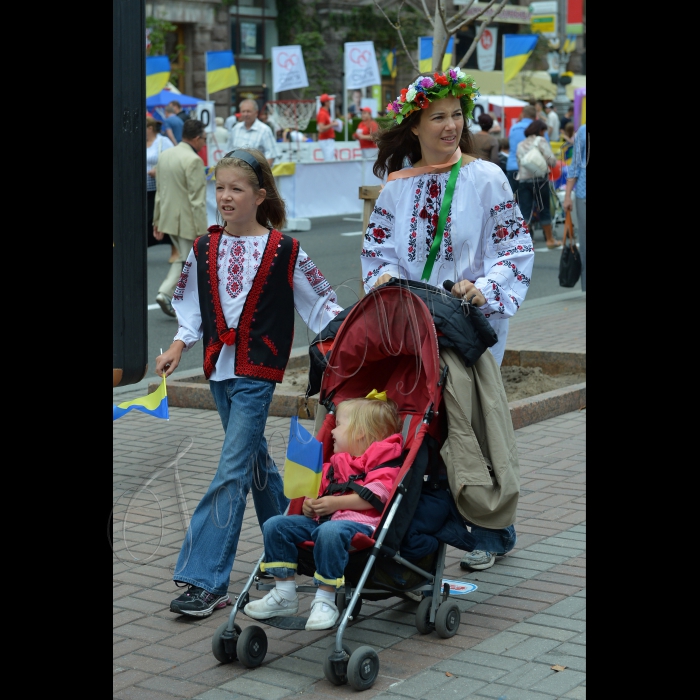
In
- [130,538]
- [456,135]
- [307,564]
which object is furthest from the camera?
[130,538]

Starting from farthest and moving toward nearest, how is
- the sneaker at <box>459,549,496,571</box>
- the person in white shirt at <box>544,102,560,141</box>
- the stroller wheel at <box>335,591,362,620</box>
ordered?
the person in white shirt at <box>544,102,560,141</box>
the sneaker at <box>459,549,496,571</box>
the stroller wheel at <box>335,591,362,620</box>

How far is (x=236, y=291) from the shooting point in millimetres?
4383

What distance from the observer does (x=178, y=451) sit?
6.70 m

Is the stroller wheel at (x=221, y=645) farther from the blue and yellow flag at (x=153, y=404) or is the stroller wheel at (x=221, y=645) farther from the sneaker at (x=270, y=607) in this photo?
the blue and yellow flag at (x=153, y=404)

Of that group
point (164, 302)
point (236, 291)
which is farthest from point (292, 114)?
point (236, 291)

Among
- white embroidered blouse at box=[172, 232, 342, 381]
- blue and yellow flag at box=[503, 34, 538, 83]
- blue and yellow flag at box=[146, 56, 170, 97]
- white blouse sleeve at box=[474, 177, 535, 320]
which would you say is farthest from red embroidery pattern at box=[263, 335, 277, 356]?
blue and yellow flag at box=[146, 56, 170, 97]

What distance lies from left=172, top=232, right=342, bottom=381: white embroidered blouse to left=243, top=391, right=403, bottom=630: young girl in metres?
0.49

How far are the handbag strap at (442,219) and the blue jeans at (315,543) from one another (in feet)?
3.82

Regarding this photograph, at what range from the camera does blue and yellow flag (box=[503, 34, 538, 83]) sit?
68.6ft

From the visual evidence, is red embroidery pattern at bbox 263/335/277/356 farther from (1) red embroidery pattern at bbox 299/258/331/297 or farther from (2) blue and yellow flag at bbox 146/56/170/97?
(2) blue and yellow flag at bbox 146/56/170/97

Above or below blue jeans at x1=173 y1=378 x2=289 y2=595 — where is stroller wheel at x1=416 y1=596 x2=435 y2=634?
below

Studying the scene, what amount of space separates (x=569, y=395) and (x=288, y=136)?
18.2m
